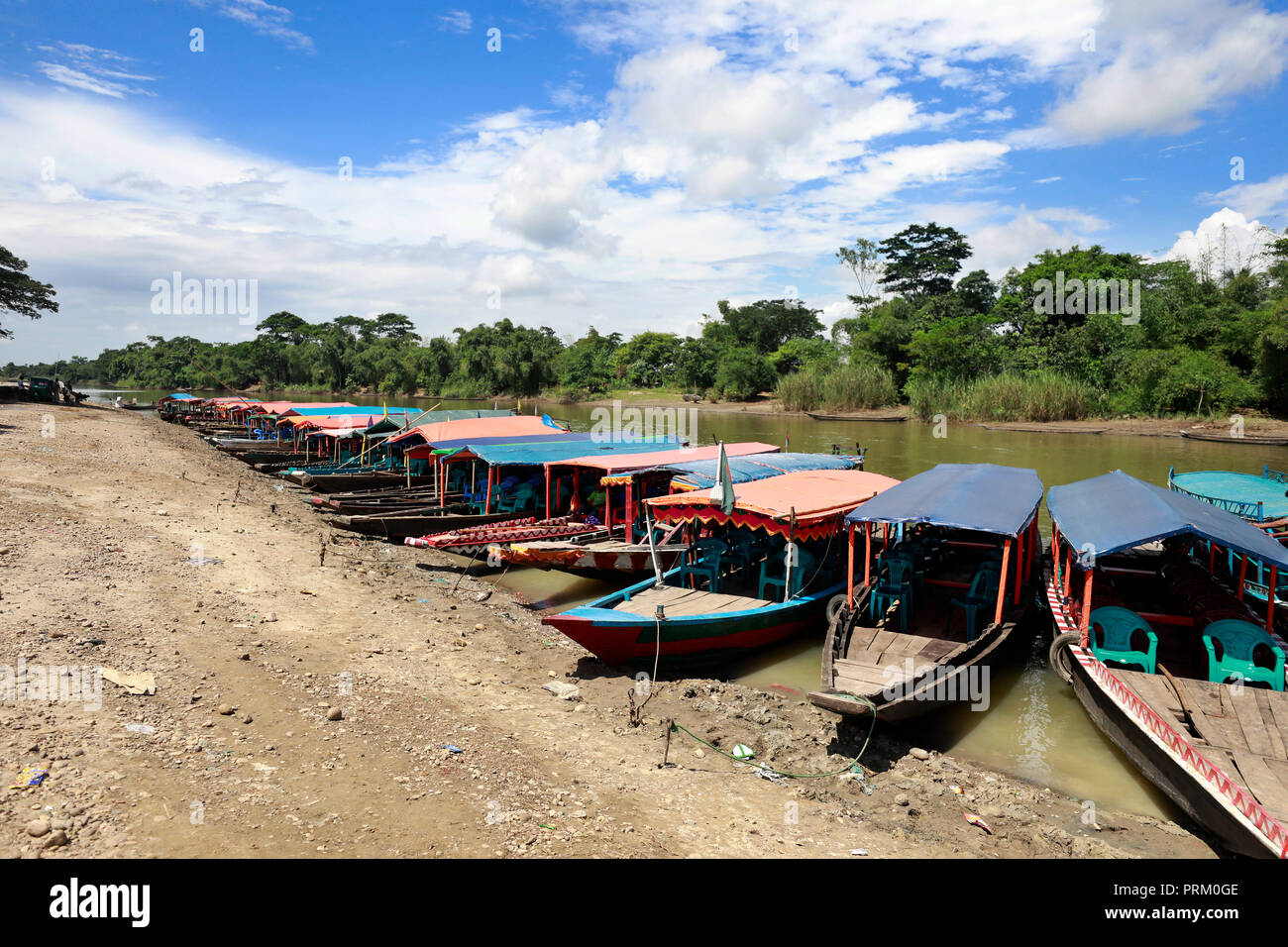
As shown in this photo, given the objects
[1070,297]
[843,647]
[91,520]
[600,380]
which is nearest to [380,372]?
[600,380]

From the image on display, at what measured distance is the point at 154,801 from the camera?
15.4 feet

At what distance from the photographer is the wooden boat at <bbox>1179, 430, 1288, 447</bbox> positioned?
3231 cm

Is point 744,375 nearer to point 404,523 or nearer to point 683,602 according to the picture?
point 404,523

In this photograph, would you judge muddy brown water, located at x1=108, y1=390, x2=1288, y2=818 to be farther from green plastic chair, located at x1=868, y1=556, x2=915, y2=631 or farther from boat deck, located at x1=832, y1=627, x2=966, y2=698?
green plastic chair, located at x1=868, y1=556, x2=915, y2=631

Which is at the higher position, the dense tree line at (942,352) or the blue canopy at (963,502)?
the dense tree line at (942,352)

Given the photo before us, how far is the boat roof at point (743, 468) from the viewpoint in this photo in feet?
42.4

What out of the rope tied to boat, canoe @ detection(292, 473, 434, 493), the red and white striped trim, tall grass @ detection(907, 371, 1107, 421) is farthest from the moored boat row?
tall grass @ detection(907, 371, 1107, 421)

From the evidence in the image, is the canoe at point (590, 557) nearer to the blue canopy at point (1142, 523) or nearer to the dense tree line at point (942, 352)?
the blue canopy at point (1142, 523)

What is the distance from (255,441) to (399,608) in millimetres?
24284

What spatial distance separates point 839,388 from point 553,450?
3743 cm

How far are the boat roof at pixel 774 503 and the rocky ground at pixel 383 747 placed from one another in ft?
7.86

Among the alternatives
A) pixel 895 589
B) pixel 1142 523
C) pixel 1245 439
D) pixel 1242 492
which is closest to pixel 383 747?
pixel 895 589

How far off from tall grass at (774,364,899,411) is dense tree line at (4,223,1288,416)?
0.33 feet

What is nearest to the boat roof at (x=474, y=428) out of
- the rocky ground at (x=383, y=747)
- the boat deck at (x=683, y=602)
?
the rocky ground at (x=383, y=747)
